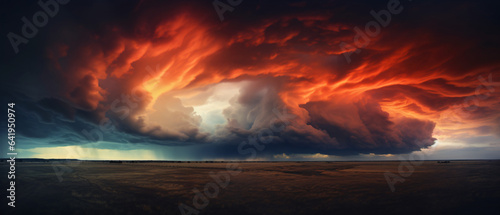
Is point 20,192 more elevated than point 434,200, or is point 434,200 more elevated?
point 20,192

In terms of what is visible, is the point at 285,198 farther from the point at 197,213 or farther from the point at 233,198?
the point at 197,213

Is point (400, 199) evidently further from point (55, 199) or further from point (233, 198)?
point (55, 199)

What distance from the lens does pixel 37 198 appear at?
20078 mm

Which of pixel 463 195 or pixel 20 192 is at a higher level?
pixel 20 192

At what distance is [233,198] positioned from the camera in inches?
810

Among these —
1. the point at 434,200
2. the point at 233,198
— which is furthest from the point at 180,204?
the point at 434,200

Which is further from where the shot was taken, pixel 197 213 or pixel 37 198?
pixel 37 198

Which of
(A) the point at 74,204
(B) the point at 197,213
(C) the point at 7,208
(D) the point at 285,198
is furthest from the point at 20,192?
(D) the point at 285,198

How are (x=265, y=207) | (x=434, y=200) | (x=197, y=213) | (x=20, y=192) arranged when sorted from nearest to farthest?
1. (x=197, y=213)
2. (x=265, y=207)
3. (x=434, y=200)
4. (x=20, y=192)

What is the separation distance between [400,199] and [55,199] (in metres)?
31.8

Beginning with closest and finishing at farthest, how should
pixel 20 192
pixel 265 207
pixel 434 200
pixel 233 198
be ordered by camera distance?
pixel 265 207 → pixel 434 200 → pixel 233 198 → pixel 20 192

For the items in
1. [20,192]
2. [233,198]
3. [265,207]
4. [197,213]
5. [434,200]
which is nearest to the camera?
[197,213]

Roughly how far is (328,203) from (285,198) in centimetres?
396

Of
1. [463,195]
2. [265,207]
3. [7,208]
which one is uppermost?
[7,208]
